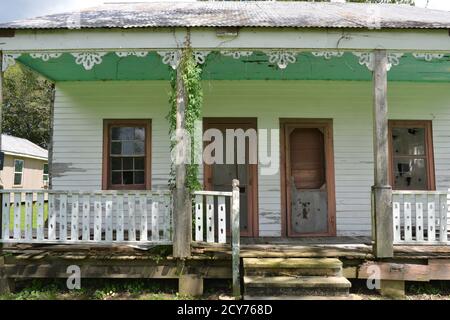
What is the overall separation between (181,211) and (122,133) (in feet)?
9.61

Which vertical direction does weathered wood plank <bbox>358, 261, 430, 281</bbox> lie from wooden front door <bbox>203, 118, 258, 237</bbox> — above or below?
below

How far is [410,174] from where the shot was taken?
7121mm

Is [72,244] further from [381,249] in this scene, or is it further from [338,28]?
[338,28]

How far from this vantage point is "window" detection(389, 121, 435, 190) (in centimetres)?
710

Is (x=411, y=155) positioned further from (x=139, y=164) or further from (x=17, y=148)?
(x=17, y=148)

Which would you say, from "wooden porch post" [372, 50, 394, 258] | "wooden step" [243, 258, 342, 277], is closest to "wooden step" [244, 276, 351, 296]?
"wooden step" [243, 258, 342, 277]

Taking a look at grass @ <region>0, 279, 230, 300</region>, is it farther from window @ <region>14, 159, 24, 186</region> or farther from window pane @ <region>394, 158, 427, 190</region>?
window @ <region>14, 159, 24, 186</region>

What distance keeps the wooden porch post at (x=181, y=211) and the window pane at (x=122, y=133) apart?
8.21 feet

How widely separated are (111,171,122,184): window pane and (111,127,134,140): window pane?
0.71m

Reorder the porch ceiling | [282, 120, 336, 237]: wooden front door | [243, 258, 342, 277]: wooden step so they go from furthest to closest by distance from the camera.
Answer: [282, 120, 336, 237]: wooden front door, the porch ceiling, [243, 258, 342, 277]: wooden step

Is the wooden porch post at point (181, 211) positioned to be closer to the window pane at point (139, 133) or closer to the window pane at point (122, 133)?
the window pane at point (139, 133)

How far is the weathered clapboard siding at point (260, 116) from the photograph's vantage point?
22.8 feet

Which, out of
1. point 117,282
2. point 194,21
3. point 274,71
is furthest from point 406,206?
point 117,282

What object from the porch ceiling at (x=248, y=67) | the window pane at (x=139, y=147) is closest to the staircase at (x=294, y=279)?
the porch ceiling at (x=248, y=67)
